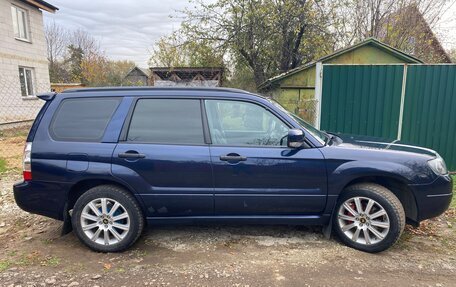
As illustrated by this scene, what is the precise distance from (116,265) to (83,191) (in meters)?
0.94

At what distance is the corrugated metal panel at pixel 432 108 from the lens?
252 inches

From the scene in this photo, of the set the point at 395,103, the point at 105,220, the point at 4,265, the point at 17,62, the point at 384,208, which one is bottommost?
the point at 4,265

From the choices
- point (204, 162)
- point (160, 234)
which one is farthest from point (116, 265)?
point (204, 162)

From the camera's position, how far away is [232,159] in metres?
3.38

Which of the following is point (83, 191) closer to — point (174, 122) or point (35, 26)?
point (174, 122)

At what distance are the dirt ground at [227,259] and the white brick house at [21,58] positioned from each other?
12385mm

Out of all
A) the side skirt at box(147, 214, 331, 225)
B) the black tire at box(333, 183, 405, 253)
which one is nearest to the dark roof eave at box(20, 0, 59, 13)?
the side skirt at box(147, 214, 331, 225)

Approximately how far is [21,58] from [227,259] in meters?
16.1

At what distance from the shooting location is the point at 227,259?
11.1 feet

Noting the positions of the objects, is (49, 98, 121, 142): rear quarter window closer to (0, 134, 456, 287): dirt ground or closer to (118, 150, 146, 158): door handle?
(118, 150, 146, 158): door handle

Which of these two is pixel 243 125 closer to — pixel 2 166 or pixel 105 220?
pixel 105 220

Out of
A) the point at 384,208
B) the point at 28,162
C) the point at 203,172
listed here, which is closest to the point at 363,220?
the point at 384,208

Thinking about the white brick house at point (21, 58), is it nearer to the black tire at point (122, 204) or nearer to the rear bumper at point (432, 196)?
the black tire at point (122, 204)

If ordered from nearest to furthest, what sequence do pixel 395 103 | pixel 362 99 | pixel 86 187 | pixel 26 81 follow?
pixel 86 187 → pixel 395 103 → pixel 362 99 → pixel 26 81
